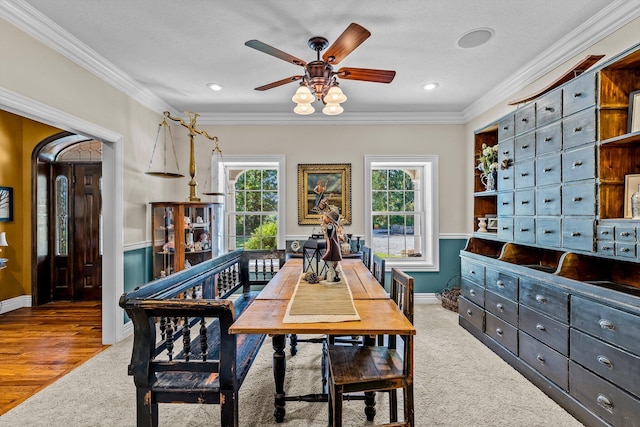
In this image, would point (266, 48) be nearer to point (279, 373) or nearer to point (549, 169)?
point (279, 373)

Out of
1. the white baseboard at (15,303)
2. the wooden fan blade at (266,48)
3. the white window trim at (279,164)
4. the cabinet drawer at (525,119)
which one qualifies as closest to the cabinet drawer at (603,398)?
the cabinet drawer at (525,119)

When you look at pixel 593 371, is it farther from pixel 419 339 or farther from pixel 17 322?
pixel 17 322

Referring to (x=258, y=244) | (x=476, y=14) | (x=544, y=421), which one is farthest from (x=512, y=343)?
(x=258, y=244)

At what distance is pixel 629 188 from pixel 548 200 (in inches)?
20.9

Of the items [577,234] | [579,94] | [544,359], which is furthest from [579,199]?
[544,359]

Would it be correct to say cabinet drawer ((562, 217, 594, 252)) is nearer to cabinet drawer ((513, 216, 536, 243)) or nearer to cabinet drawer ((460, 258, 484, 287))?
cabinet drawer ((513, 216, 536, 243))

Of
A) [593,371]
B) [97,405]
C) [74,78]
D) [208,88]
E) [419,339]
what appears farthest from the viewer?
[208,88]

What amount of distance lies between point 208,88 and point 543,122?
11.1ft

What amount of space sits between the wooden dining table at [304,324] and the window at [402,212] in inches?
104

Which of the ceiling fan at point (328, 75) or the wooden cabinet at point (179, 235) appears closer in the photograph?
the ceiling fan at point (328, 75)

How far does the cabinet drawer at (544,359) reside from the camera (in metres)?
2.30

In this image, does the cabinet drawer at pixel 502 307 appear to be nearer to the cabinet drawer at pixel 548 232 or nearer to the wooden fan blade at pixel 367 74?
the cabinet drawer at pixel 548 232

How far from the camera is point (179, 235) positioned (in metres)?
4.08

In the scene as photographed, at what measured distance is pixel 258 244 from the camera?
5.16m
